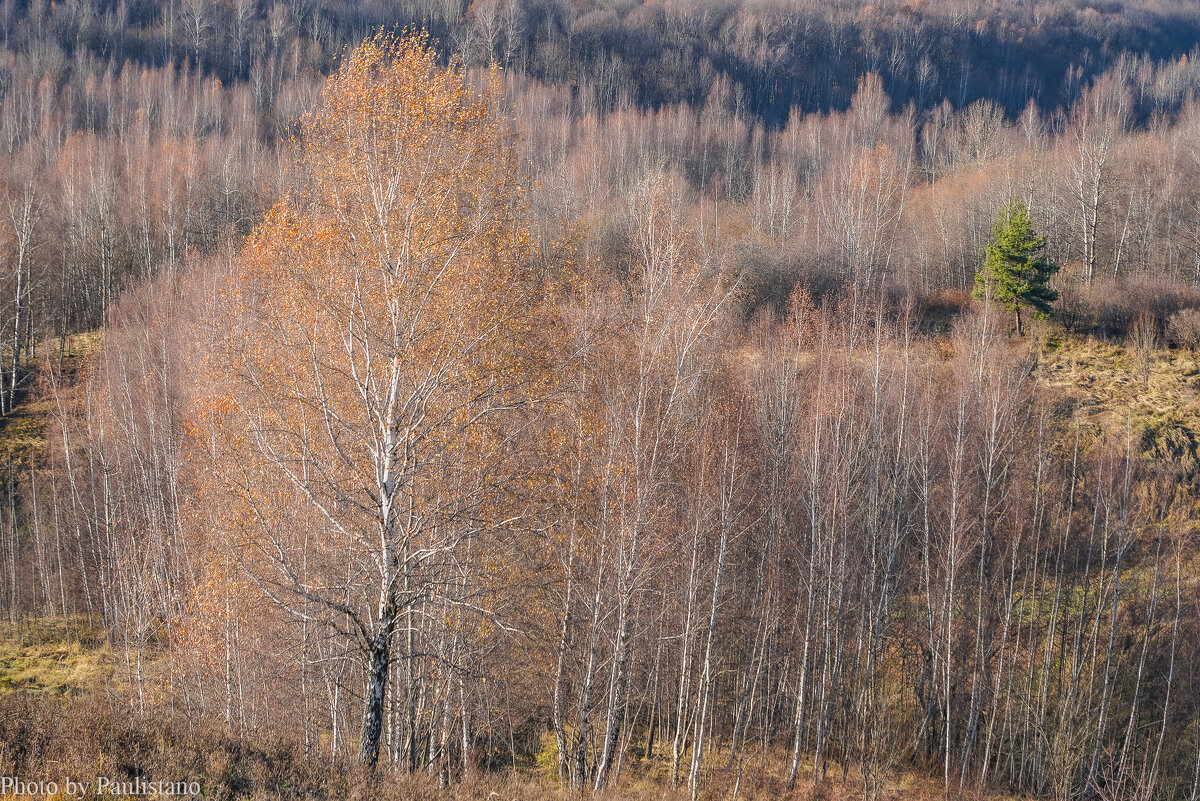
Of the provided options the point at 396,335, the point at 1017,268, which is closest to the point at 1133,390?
the point at 1017,268

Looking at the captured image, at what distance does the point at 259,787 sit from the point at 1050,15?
A: 15268 cm

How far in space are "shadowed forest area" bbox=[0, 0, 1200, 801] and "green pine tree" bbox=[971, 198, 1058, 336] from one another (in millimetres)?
179

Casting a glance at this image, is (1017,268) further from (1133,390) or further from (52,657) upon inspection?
(52,657)

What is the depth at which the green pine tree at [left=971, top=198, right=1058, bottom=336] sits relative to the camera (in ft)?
96.6

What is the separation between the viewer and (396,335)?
31.3 feet

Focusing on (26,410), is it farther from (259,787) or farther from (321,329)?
(259,787)

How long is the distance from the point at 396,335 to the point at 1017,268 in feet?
97.0

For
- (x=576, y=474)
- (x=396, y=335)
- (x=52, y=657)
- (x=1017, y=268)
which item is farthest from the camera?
(x=1017, y=268)

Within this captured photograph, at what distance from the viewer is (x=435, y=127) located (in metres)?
10.4

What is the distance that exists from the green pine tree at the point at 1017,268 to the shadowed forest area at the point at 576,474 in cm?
18

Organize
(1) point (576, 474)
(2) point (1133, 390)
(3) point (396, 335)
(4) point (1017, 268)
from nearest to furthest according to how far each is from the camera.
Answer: (3) point (396, 335)
(1) point (576, 474)
(2) point (1133, 390)
(4) point (1017, 268)

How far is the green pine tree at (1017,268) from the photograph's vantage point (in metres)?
29.5

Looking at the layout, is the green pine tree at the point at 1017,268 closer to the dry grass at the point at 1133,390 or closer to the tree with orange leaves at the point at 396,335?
the dry grass at the point at 1133,390

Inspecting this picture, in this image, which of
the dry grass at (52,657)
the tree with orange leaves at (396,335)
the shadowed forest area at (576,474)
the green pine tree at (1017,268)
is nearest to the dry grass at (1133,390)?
the shadowed forest area at (576,474)
